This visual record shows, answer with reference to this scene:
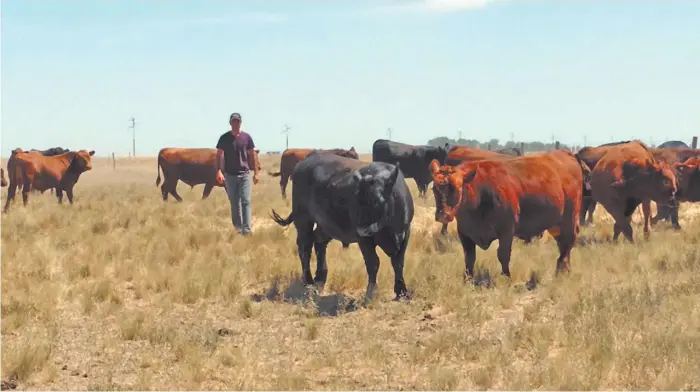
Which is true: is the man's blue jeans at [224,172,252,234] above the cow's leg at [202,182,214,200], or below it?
above

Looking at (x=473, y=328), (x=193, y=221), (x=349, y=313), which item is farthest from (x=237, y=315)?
(x=193, y=221)

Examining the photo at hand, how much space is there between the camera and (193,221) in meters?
16.3

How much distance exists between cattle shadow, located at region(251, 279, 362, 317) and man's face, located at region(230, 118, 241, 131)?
12.9 feet

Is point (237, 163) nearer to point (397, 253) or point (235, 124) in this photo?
point (235, 124)

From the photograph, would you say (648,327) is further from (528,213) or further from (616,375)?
(528,213)

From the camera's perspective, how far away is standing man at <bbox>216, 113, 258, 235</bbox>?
43.4 feet

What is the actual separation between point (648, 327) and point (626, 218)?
19.9ft

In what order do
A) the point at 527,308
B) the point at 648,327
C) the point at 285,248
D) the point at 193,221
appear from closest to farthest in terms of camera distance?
the point at 648,327, the point at 527,308, the point at 285,248, the point at 193,221

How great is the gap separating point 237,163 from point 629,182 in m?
6.24

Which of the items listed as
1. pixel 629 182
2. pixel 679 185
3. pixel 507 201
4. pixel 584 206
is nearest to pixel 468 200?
pixel 507 201

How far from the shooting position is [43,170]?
2008 centimetres

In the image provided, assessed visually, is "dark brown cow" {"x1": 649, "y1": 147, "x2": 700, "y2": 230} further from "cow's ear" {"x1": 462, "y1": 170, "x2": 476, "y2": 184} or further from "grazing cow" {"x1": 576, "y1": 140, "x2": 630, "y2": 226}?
"cow's ear" {"x1": 462, "y1": 170, "x2": 476, "y2": 184}

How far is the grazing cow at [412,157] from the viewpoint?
27375 mm

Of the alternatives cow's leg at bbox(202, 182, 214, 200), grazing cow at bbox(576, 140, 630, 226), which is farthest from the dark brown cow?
cow's leg at bbox(202, 182, 214, 200)
